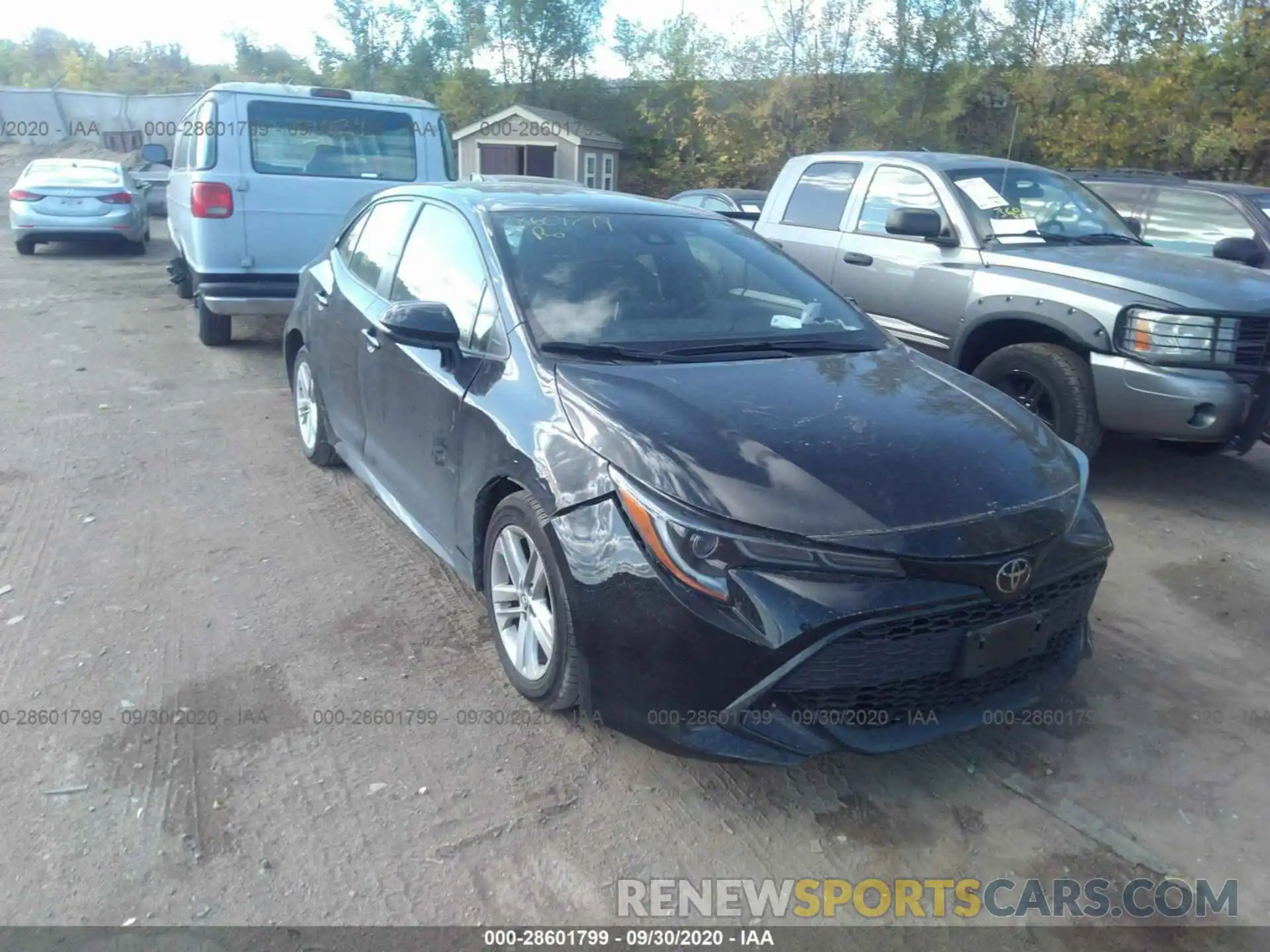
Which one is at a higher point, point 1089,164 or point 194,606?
point 1089,164

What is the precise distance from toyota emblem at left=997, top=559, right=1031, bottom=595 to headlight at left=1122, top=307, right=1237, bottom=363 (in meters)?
2.88

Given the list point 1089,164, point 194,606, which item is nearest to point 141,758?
point 194,606

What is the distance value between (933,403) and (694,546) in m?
1.20

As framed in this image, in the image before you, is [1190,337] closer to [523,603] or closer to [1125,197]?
[523,603]

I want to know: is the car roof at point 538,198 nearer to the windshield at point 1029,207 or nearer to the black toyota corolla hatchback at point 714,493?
the black toyota corolla hatchback at point 714,493

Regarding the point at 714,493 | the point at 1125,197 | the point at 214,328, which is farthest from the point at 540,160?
the point at 714,493

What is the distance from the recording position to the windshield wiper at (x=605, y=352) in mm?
3576

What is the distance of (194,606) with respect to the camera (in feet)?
13.8

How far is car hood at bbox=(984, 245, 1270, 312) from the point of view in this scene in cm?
525

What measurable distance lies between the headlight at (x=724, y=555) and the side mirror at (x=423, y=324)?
4.31ft

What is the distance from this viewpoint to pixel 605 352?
11.9ft

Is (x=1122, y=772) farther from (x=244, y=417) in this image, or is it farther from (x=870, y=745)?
(x=244, y=417)

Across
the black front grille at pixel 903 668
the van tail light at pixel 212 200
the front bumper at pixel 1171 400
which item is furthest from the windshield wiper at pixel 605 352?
the van tail light at pixel 212 200

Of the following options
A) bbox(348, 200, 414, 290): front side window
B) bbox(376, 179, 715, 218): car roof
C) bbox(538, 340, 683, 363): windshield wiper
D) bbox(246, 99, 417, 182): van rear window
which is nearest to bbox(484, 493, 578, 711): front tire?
bbox(538, 340, 683, 363): windshield wiper
